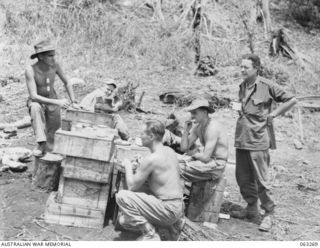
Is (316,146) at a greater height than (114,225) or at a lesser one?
greater

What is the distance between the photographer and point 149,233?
4434mm

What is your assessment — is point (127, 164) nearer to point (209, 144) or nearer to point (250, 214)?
point (209, 144)

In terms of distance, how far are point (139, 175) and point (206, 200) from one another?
1.22 metres

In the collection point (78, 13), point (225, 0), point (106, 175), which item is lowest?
point (106, 175)

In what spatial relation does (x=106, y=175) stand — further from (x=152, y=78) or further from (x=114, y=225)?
(x=152, y=78)

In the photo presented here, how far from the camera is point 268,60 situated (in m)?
13.2

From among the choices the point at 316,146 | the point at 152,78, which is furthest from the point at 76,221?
the point at 152,78

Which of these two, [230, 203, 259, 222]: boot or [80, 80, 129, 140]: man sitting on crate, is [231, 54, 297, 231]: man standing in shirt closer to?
[230, 203, 259, 222]: boot

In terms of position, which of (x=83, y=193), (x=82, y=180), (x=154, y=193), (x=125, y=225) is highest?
(x=154, y=193)

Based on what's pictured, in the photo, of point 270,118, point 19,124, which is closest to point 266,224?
point 270,118

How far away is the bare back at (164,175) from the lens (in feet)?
14.3

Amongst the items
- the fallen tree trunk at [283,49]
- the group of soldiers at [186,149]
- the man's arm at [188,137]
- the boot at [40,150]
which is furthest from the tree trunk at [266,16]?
the boot at [40,150]

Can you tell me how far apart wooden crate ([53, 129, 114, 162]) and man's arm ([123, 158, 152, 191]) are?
30 centimetres

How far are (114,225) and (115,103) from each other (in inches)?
119
